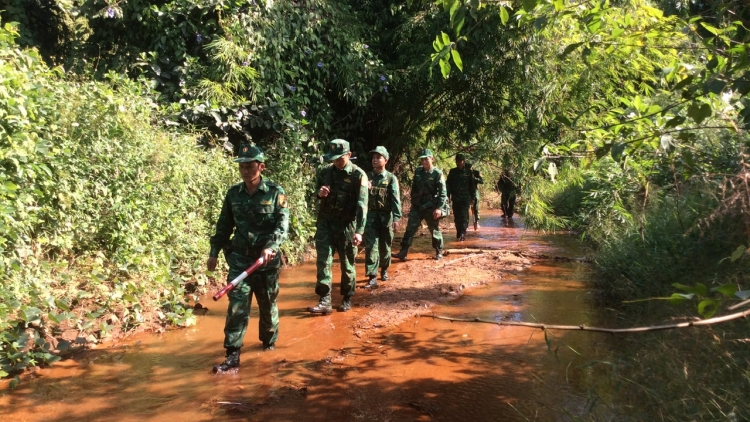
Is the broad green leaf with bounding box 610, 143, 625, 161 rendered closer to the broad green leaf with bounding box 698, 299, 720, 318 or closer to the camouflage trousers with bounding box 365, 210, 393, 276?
the broad green leaf with bounding box 698, 299, 720, 318

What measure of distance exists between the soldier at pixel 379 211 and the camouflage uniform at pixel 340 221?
39.7 inches

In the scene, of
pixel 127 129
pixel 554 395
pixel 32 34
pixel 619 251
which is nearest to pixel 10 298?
pixel 127 129

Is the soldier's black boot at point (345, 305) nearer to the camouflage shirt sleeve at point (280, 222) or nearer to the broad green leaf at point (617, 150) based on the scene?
the camouflage shirt sleeve at point (280, 222)

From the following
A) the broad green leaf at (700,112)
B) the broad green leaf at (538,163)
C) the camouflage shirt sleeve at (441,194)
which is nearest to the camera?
the broad green leaf at (700,112)

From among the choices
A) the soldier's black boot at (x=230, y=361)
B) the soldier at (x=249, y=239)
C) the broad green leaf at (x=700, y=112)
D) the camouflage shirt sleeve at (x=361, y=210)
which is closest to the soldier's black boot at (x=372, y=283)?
the camouflage shirt sleeve at (x=361, y=210)

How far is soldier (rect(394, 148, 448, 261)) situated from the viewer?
346 inches

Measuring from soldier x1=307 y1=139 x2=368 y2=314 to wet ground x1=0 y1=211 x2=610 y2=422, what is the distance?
0.32m

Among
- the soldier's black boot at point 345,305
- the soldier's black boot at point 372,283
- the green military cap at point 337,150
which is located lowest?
the soldier's black boot at point 345,305

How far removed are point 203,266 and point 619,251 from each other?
16.6ft

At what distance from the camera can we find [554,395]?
3.90 meters

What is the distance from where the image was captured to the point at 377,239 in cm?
763

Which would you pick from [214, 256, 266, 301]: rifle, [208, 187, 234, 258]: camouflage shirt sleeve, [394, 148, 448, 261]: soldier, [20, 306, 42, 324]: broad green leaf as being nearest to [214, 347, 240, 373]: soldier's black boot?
[214, 256, 266, 301]: rifle

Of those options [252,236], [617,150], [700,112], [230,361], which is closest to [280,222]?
[252,236]

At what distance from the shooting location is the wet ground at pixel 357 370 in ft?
12.3
